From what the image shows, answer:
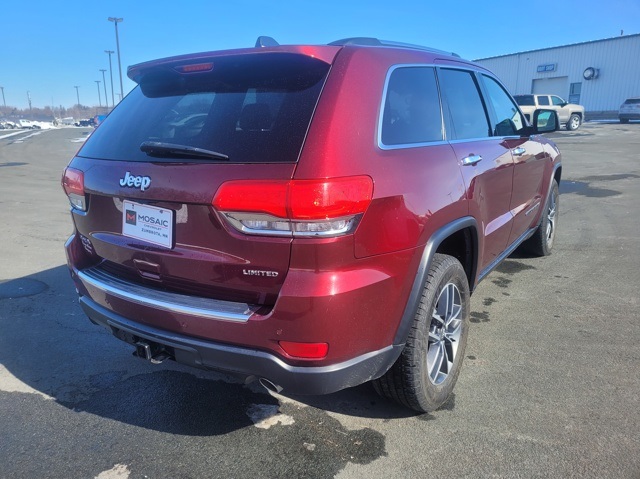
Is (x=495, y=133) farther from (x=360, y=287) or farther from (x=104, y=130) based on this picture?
(x=104, y=130)

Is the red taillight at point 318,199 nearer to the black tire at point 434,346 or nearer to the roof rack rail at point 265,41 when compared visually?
the black tire at point 434,346

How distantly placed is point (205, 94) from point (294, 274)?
3.55 feet

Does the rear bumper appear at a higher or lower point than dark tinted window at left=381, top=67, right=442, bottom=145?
lower

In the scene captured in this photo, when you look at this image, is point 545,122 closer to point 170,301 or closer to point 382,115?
point 382,115

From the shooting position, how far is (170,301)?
7.34 ft

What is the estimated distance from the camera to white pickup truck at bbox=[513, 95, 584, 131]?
2495 cm

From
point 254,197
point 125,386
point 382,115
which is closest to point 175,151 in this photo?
point 254,197

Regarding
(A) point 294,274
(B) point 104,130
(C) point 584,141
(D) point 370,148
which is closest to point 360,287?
(A) point 294,274

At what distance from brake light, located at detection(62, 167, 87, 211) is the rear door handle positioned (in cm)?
208

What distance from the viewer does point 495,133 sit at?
367 cm

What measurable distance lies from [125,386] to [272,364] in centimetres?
143

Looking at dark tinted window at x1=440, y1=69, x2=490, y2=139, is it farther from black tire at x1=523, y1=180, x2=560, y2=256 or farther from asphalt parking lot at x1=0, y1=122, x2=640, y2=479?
black tire at x1=523, y1=180, x2=560, y2=256

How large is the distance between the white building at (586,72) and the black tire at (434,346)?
44150mm

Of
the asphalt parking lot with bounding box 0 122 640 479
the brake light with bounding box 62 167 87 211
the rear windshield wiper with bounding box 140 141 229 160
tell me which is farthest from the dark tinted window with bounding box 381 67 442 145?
the brake light with bounding box 62 167 87 211
